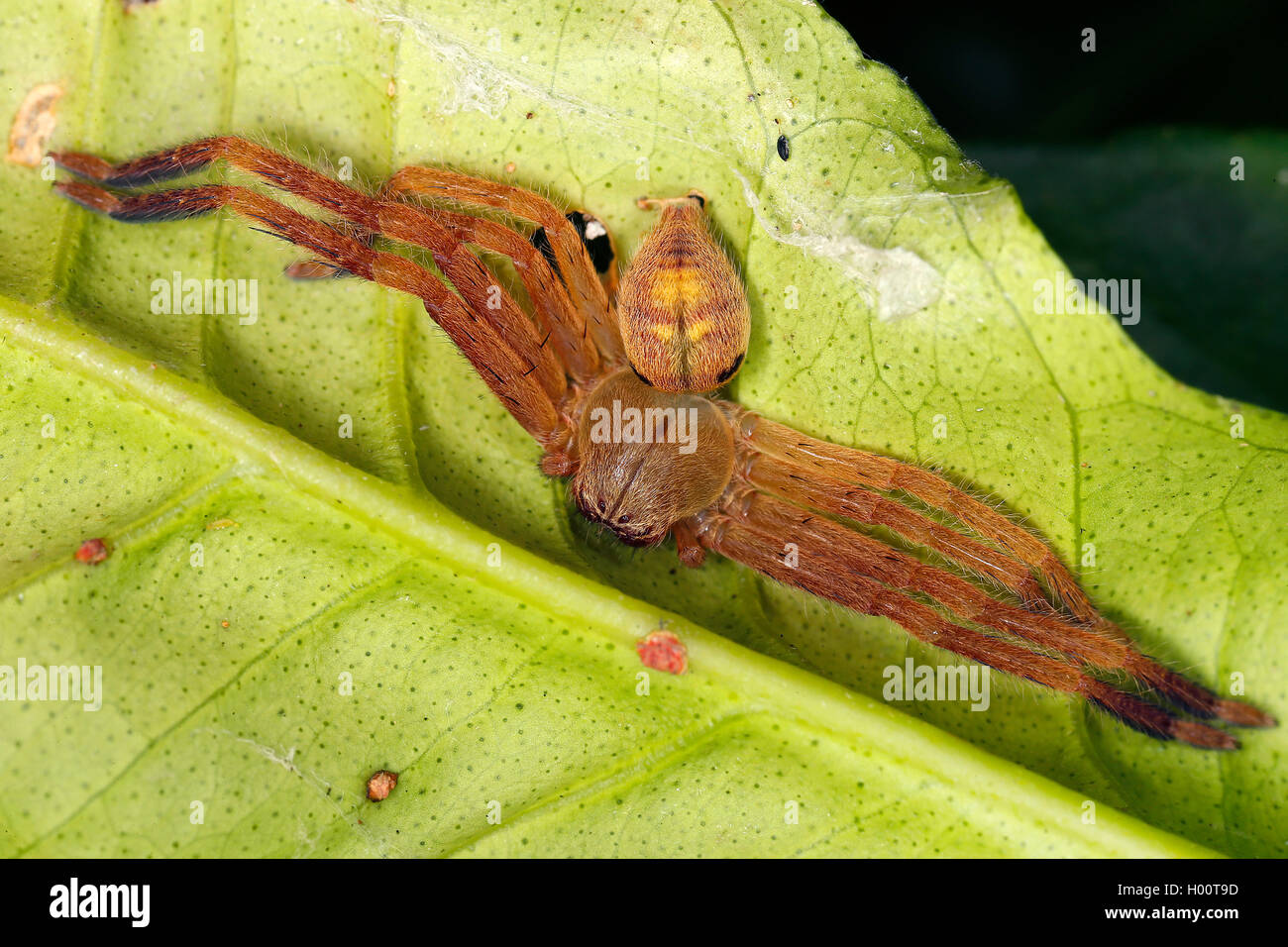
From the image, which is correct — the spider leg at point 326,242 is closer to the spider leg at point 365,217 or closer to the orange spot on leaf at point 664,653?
the spider leg at point 365,217

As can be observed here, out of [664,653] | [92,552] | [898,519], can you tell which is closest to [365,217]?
[92,552]

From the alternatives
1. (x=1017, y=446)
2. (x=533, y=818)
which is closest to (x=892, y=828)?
(x=533, y=818)

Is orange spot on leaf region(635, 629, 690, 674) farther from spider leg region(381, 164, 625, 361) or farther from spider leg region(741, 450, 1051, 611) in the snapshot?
spider leg region(381, 164, 625, 361)

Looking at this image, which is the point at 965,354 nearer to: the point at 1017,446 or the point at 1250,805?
the point at 1017,446

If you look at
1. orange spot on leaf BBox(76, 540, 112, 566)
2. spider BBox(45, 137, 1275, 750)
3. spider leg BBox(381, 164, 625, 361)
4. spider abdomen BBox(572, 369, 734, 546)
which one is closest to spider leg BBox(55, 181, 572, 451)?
spider BBox(45, 137, 1275, 750)

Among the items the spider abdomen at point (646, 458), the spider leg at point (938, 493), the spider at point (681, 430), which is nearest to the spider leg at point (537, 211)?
the spider at point (681, 430)

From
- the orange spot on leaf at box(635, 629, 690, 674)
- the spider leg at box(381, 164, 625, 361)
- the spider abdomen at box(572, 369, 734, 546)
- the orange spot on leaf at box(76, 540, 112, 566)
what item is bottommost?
the orange spot on leaf at box(635, 629, 690, 674)
